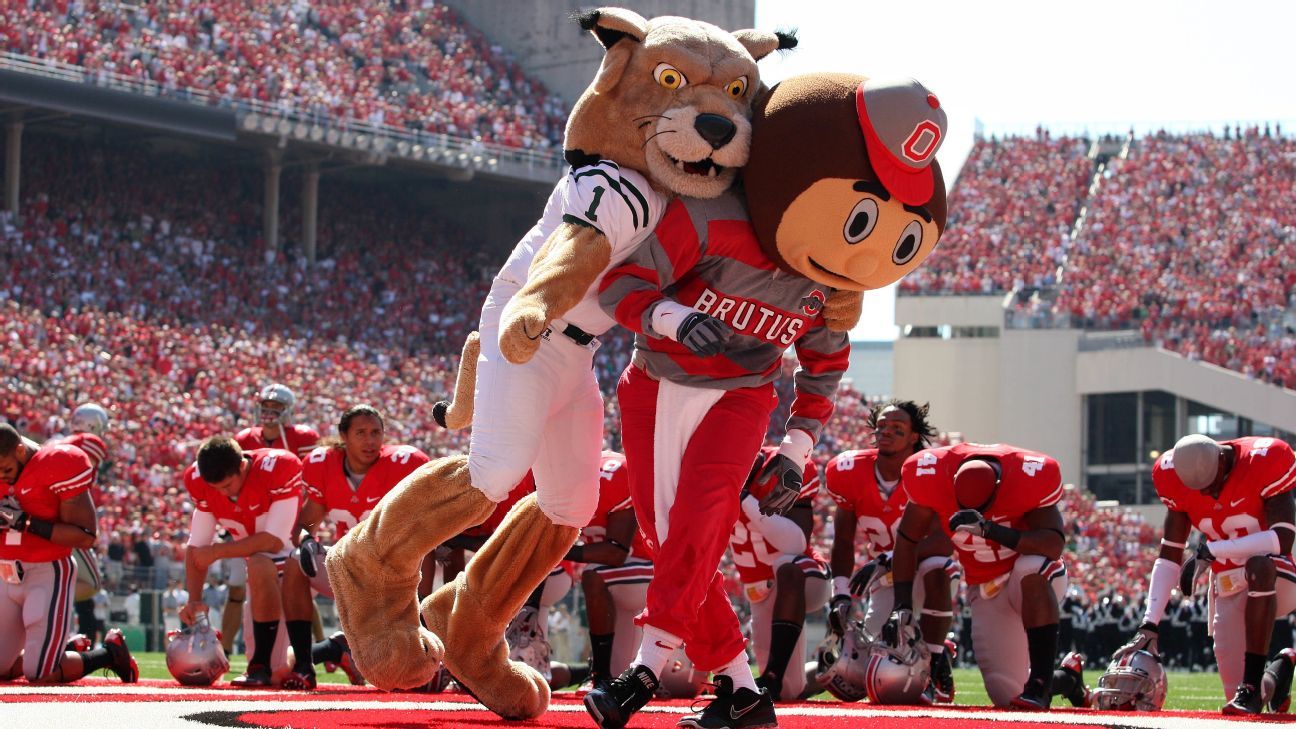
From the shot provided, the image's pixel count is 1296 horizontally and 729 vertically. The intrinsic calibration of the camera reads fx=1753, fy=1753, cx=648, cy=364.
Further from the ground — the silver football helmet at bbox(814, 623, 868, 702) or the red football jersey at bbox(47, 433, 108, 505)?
the red football jersey at bbox(47, 433, 108, 505)

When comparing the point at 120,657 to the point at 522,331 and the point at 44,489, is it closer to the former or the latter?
the point at 44,489

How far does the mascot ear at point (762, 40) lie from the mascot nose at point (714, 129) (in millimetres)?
496

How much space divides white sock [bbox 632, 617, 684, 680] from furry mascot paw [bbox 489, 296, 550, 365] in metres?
0.85

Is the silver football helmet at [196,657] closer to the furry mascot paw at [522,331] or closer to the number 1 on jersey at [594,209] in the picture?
the furry mascot paw at [522,331]

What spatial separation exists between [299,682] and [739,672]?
3.14 m

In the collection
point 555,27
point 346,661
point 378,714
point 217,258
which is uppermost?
point 555,27

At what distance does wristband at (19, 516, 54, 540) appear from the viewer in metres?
7.50

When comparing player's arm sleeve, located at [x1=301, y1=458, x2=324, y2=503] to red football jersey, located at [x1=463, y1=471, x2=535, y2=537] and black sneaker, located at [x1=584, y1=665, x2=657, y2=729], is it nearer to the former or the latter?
red football jersey, located at [x1=463, y1=471, x2=535, y2=537]

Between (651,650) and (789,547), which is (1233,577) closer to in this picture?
(789,547)

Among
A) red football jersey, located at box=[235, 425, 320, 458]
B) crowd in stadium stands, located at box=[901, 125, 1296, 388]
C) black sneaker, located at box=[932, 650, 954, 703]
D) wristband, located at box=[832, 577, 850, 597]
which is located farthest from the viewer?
crowd in stadium stands, located at box=[901, 125, 1296, 388]

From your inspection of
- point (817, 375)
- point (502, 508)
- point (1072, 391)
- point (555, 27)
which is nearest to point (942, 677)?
point (502, 508)

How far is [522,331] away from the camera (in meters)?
4.86

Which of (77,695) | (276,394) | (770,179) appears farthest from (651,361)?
(276,394)

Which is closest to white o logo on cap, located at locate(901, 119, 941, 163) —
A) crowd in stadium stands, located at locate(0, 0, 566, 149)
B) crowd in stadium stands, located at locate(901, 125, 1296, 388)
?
crowd in stadium stands, located at locate(0, 0, 566, 149)
